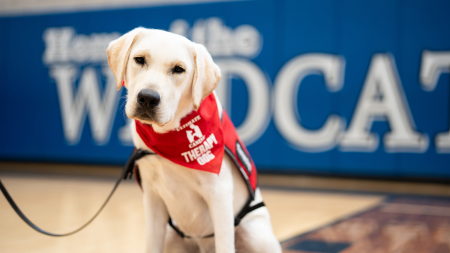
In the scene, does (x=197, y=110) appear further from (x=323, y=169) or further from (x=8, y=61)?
(x=8, y=61)

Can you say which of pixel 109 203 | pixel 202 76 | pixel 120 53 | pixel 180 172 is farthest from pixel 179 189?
pixel 109 203

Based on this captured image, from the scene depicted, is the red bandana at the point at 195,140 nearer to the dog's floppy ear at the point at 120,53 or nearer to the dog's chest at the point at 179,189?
the dog's chest at the point at 179,189

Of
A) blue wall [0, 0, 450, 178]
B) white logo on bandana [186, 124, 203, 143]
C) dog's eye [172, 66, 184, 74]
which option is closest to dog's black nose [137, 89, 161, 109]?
dog's eye [172, 66, 184, 74]

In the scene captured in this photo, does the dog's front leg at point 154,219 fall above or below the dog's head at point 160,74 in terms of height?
below

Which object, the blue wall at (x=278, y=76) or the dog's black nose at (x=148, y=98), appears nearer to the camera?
the dog's black nose at (x=148, y=98)

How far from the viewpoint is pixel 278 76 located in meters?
6.75

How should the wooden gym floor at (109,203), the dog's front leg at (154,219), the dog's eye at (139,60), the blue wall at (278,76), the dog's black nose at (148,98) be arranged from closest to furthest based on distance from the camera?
the dog's black nose at (148,98), the dog's eye at (139,60), the dog's front leg at (154,219), the wooden gym floor at (109,203), the blue wall at (278,76)

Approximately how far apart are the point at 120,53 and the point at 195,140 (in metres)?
0.46

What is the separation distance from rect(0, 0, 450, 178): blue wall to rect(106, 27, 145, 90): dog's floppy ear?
507cm

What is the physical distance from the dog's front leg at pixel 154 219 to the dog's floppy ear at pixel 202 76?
1.60 feet

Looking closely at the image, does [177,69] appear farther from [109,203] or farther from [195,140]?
[109,203]

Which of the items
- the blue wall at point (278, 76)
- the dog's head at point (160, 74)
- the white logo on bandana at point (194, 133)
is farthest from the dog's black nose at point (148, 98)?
the blue wall at point (278, 76)

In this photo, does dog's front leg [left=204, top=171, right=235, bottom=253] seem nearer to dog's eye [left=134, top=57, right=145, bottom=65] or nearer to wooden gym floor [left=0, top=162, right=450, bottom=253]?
dog's eye [left=134, top=57, right=145, bottom=65]

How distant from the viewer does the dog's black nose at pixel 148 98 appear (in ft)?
5.18
